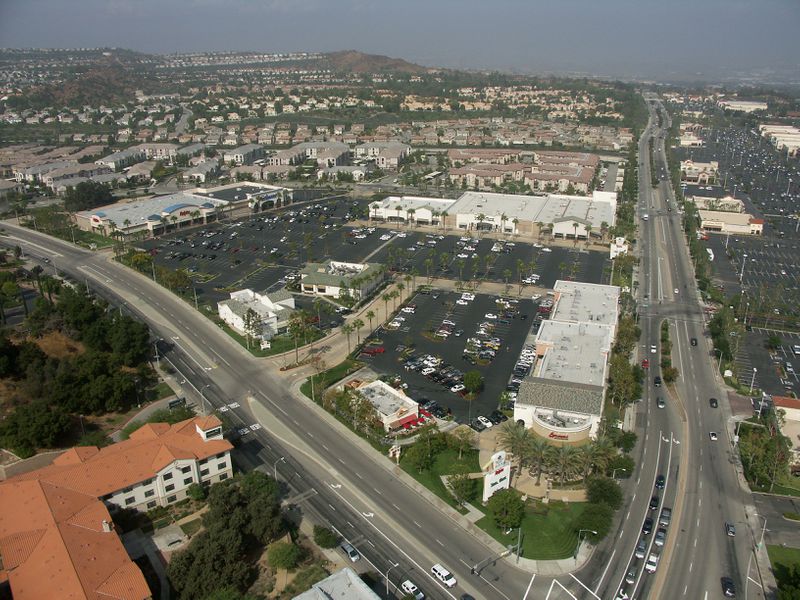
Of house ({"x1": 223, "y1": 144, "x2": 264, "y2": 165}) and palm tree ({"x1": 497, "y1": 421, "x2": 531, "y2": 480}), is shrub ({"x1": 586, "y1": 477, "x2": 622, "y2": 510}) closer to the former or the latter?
palm tree ({"x1": 497, "y1": 421, "x2": 531, "y2": 480})

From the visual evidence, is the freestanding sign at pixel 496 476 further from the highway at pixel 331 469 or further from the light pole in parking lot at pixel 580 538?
the light pole in parking lot at pixel 580 538

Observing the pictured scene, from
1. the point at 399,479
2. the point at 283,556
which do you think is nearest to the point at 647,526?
the point at 399,479

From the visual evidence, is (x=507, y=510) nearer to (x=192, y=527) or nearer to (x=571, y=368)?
(x=571, y=368)

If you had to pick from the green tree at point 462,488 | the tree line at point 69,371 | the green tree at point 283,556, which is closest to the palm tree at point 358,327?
the tree line at point 69,371

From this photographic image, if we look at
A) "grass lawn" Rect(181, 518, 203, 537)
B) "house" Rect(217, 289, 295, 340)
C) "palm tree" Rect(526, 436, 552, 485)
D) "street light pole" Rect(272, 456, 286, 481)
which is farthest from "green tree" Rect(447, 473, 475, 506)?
"house" Rect(217, 289, 295, 340)

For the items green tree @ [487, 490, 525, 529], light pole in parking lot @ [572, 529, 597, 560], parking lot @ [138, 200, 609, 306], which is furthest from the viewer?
parking lot @ [138, 200, 609, 306]
